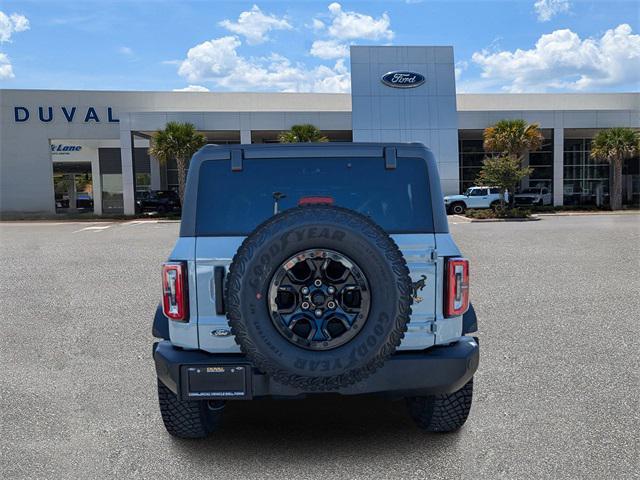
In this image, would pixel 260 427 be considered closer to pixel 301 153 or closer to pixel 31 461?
pixel 31 461

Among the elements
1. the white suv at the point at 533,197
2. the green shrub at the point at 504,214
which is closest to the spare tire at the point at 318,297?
the green shrub at the point at 504,214

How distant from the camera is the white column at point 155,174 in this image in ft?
138

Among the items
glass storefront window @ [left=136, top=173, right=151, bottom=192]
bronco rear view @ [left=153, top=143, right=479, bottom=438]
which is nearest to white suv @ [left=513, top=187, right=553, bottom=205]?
glass storefront window @ [left=136, top=173, right=151, bottom=192]

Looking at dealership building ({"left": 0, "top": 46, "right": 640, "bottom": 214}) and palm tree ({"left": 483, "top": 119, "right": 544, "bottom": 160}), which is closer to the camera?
palm tree ({"left": 483, "top": 119, "right": 544, "bottom": 160})

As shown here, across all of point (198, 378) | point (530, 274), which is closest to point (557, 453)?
point (198, 378)

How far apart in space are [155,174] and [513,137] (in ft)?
86.1

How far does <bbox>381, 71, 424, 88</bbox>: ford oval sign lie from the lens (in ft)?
115

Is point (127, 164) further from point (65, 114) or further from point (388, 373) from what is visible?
point (388, 373)

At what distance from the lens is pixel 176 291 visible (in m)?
3.23

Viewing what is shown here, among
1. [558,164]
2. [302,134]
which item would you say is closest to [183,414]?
[302,134]

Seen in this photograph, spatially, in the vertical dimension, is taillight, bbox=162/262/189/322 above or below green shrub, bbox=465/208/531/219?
above

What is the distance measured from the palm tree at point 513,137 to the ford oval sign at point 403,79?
19.5 feet

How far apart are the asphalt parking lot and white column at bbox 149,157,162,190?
3508 centimetres

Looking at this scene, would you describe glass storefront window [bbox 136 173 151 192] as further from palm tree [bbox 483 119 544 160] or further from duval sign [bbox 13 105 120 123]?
palm tree [bbox 483 119 544 160]
